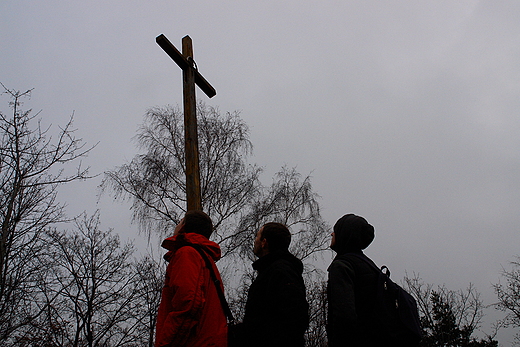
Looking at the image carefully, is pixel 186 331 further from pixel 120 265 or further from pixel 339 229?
pixel 120 265

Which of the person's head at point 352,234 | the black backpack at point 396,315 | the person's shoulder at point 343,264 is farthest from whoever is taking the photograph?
the person's head at point 352,234

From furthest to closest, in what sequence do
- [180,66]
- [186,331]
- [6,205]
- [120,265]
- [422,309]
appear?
1. [422,309]
2. [120,265]
3. [6,205]
4. [180,66]
5. [186,331]

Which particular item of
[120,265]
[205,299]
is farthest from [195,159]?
[120,265]

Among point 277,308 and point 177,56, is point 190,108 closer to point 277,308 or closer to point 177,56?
point 177,56

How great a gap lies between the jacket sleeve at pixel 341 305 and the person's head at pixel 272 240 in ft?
1.76

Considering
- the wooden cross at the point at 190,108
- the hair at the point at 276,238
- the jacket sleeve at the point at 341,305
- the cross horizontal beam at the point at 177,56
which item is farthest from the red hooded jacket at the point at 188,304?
the cross horizontal beam at the point at 177,56

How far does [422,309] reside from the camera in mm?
21953

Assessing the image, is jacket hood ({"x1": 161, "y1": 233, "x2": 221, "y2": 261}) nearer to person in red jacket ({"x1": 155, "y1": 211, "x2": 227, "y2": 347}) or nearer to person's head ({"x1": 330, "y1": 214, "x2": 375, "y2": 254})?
person in red jacket ({"x1": 155, "y1": 211, "x2": 227, "y2": 347})

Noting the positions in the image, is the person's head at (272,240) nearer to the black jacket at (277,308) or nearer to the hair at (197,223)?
the black jacket at (277,308)

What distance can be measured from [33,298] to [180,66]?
4.72m

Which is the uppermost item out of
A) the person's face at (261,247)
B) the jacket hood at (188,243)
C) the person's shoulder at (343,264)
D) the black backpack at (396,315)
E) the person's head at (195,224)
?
the person's head at (195,224)

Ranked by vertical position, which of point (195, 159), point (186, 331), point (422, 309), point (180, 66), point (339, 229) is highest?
point (422, 309)

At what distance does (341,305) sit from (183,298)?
1003mm

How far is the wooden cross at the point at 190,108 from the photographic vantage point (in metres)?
4.25
